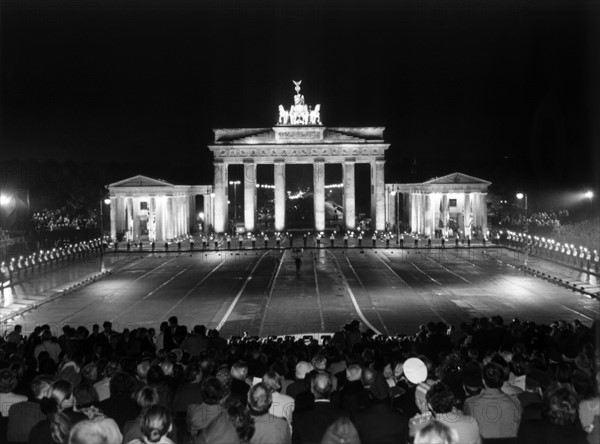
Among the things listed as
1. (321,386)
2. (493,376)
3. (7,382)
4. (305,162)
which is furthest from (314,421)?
(305,162)

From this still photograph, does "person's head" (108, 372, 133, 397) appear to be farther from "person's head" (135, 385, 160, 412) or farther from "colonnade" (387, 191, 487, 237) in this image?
"colonnade" (387, 191, 487, 237)

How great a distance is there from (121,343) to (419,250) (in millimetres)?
60712

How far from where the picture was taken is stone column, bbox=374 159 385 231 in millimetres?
105125

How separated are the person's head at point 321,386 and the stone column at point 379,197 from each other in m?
94.7

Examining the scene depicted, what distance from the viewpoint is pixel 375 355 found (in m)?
16.0

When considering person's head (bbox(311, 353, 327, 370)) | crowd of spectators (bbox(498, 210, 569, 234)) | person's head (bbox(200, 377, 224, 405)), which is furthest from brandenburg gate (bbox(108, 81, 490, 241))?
person's head (bbox(200, 377, 224, 405))

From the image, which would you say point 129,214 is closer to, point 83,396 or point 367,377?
point 367,377

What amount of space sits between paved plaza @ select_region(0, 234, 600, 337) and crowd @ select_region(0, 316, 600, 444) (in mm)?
17518

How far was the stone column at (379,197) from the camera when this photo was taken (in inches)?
4139

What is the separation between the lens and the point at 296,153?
348 feet

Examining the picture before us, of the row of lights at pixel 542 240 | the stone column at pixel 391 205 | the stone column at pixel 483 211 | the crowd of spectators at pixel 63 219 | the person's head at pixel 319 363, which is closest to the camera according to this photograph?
the person's head at pixel 319 363

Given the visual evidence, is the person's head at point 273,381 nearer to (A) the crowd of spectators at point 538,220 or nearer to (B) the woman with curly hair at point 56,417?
(B) the woman with curly hair at point 56,417

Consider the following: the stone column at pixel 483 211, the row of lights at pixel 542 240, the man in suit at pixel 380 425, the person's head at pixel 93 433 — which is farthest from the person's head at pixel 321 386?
the stone column at pixel 483 211

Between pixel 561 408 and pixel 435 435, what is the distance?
9.61ft
